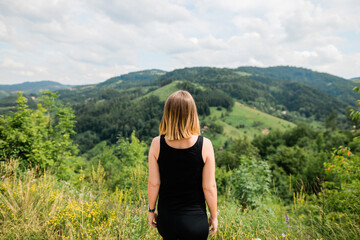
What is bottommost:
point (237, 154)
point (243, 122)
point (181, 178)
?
point (243, 122)

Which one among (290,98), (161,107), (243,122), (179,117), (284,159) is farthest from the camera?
(290,98)

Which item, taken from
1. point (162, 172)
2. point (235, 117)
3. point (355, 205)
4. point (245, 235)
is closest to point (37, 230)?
point (162, 172)

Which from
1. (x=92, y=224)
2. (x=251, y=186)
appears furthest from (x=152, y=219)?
(x=251, y=186)

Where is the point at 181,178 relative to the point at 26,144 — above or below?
above

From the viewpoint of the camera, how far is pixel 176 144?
1.84 m

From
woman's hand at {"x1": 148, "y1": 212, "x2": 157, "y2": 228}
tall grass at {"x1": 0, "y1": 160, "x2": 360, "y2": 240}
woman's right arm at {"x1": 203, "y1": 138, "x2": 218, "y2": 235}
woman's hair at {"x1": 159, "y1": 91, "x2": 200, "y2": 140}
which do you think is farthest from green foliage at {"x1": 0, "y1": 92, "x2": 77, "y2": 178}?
woman's right arm at {"x1": 203, "y1": 138, "x2": 218, "y2": 235}

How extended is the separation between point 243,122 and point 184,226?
342ft

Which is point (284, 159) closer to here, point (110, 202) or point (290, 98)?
point (110, 202)

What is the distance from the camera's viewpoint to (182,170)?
1.86m

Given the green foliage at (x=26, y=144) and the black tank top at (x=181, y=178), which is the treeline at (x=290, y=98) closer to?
the green foliage at (x=26, y=144)

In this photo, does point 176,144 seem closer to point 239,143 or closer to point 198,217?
point 198,217

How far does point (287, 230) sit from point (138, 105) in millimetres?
110369

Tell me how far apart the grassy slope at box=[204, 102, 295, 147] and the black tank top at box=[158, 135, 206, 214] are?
8078cm

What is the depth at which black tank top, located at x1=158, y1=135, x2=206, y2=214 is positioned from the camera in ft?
6.02
